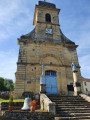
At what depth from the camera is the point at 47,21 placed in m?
17.2

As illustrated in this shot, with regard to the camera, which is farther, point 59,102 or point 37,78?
point 37,78

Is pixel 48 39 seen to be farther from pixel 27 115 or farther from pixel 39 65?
pixel 27 115

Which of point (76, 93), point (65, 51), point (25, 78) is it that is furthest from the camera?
point (65, 51)

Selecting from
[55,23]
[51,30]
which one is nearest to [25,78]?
[51,30]

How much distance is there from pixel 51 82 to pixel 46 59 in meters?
2.98

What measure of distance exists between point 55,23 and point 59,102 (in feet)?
42.2

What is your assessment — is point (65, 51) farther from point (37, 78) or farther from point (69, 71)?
point (37, 78)

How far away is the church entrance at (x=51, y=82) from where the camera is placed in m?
12.8

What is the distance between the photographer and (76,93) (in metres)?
10.8

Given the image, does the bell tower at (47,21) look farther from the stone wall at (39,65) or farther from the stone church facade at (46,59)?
the stone wall at (39,65)

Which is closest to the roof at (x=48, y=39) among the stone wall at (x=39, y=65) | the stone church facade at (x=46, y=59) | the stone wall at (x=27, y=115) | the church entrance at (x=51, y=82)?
the stone church facade at (x=46, y=59)

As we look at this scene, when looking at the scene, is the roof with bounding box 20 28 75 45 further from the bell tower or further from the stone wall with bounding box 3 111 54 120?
the stone wall with bounding box 3 111 54 120

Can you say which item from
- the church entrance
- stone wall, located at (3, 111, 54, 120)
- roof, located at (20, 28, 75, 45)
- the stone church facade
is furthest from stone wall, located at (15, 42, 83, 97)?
stone wall, located at (3, 111, 54, 120)

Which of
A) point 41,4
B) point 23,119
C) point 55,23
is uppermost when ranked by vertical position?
point 41,4
